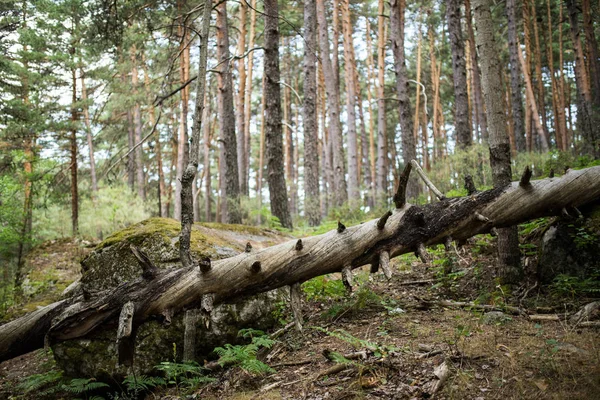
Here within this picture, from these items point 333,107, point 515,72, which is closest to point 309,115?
point 333,107

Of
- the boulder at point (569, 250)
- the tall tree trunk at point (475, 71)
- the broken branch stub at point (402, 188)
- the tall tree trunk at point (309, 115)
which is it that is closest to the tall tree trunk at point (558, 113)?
the tall tree trunk at point (475, 71)

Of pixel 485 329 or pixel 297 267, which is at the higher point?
pixel 297 267

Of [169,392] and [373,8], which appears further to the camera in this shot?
[373,8]

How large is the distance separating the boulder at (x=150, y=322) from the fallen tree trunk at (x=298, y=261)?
260 mm

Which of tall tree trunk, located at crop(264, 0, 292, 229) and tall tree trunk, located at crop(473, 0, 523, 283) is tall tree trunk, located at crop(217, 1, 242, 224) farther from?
tall tree trunk, located at crop(473, 0, 523, 283)

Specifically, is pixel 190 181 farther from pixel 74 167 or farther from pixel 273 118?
pixel 74 167

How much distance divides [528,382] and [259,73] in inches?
991

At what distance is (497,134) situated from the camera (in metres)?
4.45

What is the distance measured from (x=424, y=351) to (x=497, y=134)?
106 inches

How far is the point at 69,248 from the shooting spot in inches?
420

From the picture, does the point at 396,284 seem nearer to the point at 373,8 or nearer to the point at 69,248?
the point at 69,248

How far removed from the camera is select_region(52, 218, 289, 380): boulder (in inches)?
155

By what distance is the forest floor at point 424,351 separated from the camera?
2.64 metres

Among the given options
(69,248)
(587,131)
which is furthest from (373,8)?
(69,248)
